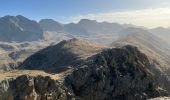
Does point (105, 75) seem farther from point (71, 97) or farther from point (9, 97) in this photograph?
point (9, 97)

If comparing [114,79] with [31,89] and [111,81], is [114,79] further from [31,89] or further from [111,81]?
[31,89]

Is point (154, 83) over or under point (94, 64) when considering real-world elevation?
under

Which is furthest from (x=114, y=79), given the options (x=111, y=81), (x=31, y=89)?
(x=31, y=89)

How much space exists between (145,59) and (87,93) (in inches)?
1496

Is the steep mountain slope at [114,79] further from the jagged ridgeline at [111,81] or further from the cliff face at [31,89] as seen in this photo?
the cliff face at [31,89]

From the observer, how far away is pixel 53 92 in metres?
115

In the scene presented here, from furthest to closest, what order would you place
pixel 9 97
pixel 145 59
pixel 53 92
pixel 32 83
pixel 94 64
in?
pixel 145 59 → pixel 94 64 → pixel 53 92 → pixel 32 83 → pixel 9 97

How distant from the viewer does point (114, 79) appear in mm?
139125

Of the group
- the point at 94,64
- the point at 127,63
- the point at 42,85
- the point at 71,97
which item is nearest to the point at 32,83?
the point at 42,85

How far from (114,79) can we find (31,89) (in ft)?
143

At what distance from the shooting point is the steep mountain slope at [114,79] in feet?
437

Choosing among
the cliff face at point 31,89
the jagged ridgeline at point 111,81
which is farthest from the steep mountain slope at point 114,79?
Result: the cliff face at point 31,89

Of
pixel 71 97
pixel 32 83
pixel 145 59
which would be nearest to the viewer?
pixel 32 83

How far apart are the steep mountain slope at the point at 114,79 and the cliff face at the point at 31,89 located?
13311 mm
